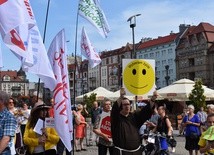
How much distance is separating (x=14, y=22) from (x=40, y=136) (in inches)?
72.3

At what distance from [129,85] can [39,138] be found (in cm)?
345

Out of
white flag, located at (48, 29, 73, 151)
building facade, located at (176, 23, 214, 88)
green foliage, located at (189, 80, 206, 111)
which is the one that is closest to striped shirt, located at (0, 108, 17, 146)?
white flag, located at (48, 29, 73, 151)

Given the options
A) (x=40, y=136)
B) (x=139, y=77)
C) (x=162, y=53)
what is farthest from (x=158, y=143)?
(x=162, y=53)

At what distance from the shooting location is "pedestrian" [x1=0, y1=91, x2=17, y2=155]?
16.1 ft

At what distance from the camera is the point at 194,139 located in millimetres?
12664

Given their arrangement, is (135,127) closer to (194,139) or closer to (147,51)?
(194,139)

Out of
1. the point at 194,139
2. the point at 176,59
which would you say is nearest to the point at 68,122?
the point at 194,139

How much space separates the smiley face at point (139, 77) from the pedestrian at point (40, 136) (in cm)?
319

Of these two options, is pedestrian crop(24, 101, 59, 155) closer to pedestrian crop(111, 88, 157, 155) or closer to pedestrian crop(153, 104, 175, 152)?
pedestrian crop(111, 88, 157, 155)

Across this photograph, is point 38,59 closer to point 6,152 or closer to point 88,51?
point 6,152

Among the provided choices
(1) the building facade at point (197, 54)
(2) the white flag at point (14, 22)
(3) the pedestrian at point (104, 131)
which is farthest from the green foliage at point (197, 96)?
(1) the building facade at point (197, 54)

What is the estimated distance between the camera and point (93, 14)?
38.7 feet

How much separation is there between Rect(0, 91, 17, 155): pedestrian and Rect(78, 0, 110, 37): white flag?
6.81 meters

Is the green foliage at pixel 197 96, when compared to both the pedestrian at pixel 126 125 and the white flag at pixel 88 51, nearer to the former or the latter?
the white flag at pixel 88 51
